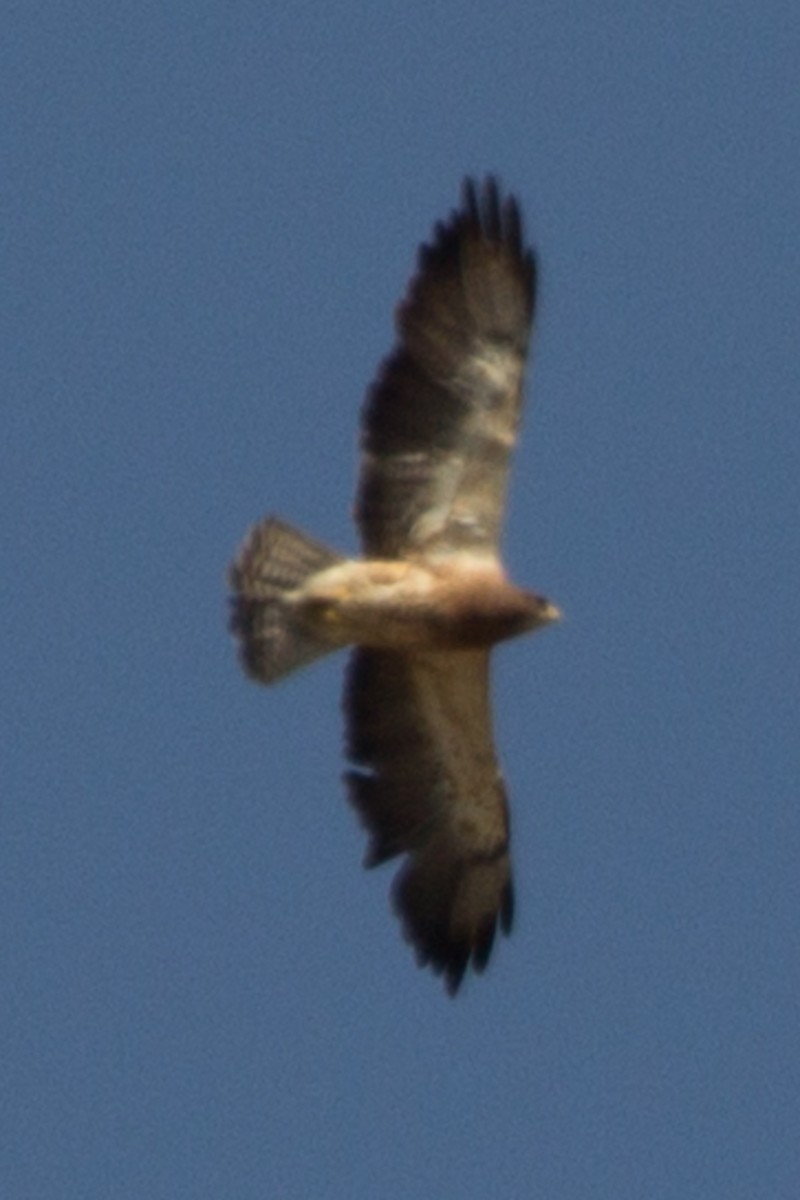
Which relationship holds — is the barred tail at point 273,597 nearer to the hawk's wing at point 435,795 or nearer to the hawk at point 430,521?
the hawk at point 430,521

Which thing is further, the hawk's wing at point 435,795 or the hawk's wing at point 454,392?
the hawk's wing at point 435,795

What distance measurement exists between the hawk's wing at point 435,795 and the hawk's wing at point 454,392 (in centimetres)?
77

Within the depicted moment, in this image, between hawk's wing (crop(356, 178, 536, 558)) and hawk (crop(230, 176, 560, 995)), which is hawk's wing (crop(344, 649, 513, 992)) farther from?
hawk's wing (crop(356, 178, 536, 558))

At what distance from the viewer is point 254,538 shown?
2242cm

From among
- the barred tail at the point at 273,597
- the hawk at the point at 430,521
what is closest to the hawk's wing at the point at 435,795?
the hawk at the point at 430,521

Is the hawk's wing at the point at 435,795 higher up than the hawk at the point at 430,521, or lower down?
lower down

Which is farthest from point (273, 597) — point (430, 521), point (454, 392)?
point (454, 392)

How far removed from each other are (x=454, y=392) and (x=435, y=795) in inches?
83.1

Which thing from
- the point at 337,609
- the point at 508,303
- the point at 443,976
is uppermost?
the point at 508,303

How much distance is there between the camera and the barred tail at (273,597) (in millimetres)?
22344

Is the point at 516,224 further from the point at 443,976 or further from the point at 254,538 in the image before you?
the point at 443,976

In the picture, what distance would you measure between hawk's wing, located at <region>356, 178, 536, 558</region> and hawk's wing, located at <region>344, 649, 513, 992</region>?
0.77 meters

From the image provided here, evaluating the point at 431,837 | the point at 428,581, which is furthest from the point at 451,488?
the point at 431,837

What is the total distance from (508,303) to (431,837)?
2.70m
